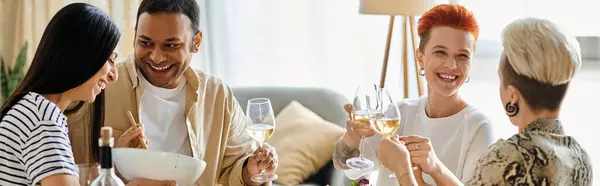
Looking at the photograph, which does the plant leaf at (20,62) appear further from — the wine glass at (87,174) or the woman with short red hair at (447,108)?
the wine glass at (87,174)

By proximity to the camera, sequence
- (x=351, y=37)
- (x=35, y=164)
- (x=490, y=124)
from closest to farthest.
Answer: (x=35, y=164), (x=490, y=124), (x=351, y=37)

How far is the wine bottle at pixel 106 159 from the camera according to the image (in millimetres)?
1341

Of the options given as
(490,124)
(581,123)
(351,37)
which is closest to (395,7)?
(351,37)

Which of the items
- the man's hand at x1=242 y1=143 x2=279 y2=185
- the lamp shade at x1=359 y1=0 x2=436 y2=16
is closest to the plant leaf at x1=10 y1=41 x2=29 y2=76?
the lamp shade at x1=359 y1=0 x2=436 y2=16

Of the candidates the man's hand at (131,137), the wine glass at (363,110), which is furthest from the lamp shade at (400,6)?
the man's hand at (131,137)

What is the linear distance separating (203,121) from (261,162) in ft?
1.05

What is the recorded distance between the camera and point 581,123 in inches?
135

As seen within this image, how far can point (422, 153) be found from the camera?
182 cm

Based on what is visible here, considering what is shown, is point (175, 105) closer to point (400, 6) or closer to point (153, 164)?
point (153, 164)

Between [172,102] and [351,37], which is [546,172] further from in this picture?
[351,37]

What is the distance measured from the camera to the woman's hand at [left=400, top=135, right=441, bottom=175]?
1819 millimetres

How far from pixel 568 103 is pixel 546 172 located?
222 centimetres

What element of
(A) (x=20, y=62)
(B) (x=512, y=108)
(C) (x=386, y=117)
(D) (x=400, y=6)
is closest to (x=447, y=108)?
(C) (x=386, y=117)

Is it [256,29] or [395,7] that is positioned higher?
[395,7]
